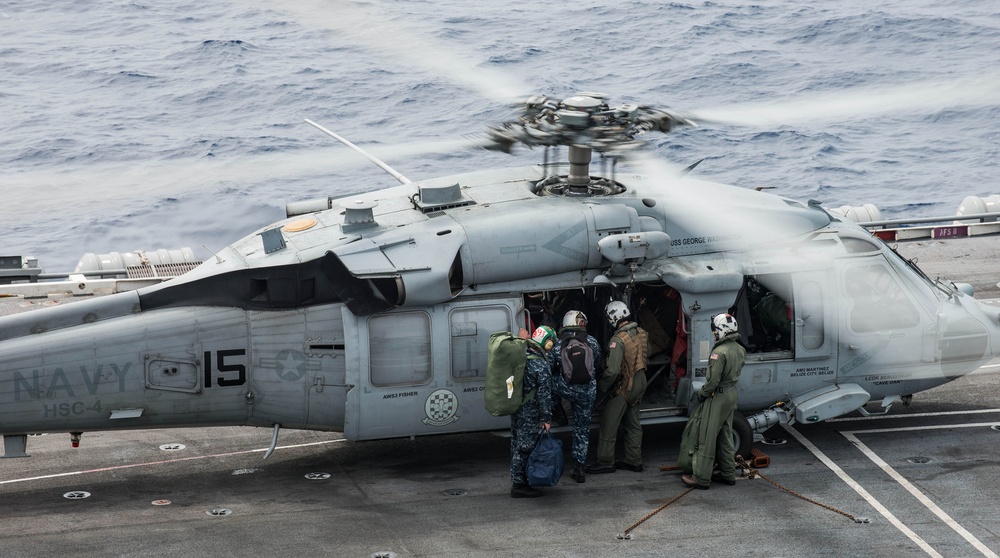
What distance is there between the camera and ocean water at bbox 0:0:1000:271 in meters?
32.2

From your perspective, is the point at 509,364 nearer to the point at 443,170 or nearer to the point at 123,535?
the point at 123,535

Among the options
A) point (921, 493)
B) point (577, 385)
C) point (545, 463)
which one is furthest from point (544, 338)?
point (921, 493)

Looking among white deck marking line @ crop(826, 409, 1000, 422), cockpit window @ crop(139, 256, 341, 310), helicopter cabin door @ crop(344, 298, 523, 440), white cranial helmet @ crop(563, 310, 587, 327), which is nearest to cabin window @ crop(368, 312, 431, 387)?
helicopter cabin door @ crop(344, 298, 523, 440)

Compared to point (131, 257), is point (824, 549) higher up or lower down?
lower down

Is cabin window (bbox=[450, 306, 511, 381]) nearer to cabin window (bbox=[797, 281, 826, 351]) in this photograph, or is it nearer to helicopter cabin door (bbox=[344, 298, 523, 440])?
helicopter cabin door (bbox=[344, 298, 523, 440])

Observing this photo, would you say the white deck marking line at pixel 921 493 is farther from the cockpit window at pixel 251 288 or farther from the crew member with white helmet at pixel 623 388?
the cockpit window at pixel 251 288

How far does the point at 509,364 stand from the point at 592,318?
2.01 meters

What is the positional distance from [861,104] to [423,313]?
15.6ft

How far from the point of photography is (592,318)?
13.1 metres

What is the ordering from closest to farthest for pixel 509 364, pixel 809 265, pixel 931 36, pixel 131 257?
pixel 509 364 < pixel 809 265 < pixel 131 257 < pixel 931 36

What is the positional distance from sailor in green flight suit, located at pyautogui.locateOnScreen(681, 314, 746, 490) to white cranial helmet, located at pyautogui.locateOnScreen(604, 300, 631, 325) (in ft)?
3.04

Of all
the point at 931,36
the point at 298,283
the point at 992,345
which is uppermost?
the point at 931,36

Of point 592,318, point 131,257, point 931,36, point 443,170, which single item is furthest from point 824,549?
point 931,36

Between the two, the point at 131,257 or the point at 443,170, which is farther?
the point at 443,170
